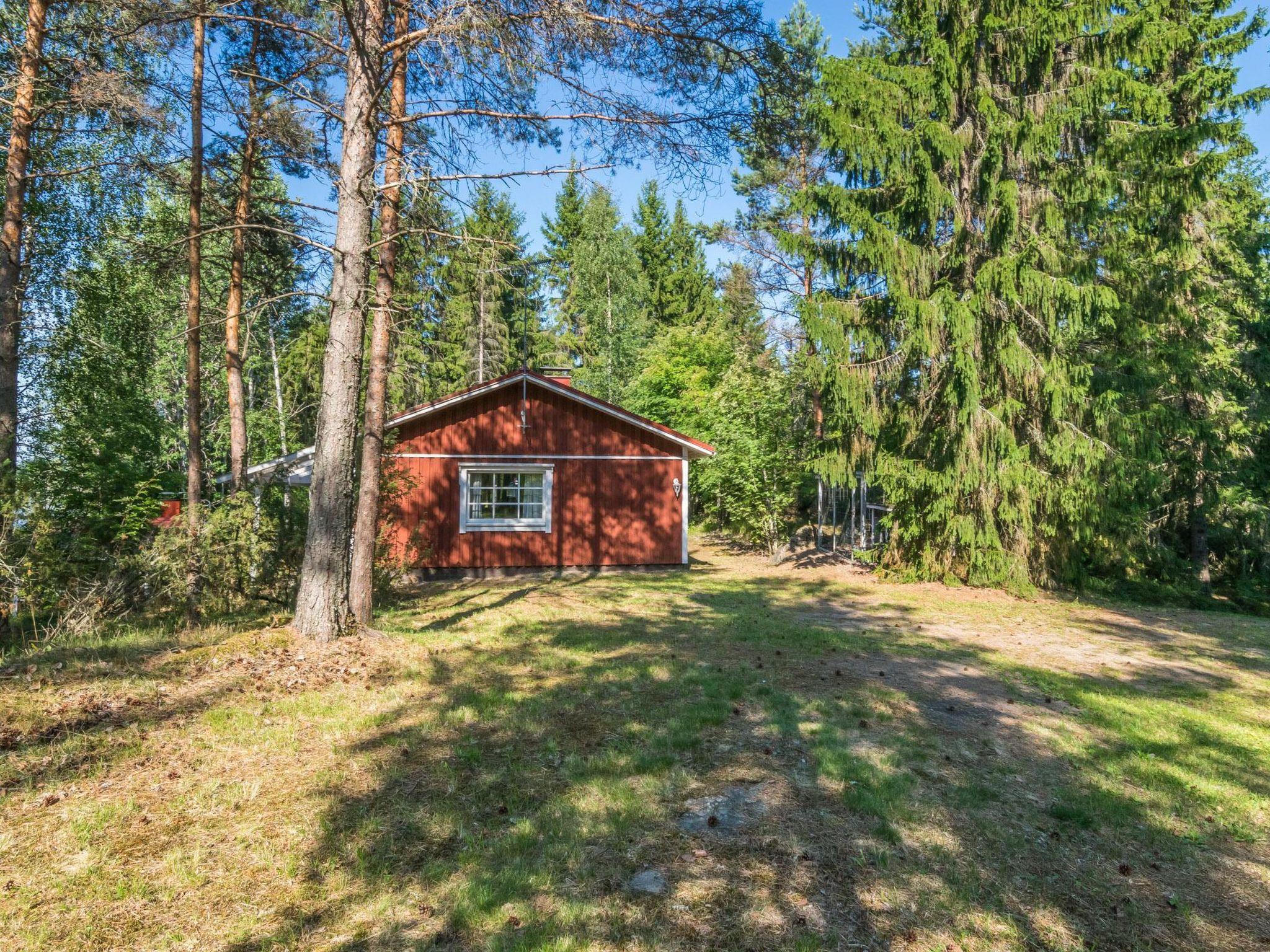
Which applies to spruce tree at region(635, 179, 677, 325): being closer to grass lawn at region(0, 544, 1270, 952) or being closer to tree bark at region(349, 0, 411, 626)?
tree bark at region(349, 0, 411, 626)

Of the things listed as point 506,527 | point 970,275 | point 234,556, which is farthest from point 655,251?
point 234,556

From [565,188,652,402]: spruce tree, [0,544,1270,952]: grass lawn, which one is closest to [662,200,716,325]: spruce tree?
[565,188,652,402]: spruce tree

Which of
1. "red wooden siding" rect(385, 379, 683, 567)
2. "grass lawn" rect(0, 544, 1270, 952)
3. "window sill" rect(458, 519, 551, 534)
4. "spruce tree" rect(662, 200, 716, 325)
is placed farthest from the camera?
"spruce tree" rect(662, 200, 716, 325)

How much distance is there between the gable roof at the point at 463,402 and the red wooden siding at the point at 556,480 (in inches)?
6.8

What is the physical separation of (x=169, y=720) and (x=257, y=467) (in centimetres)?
919

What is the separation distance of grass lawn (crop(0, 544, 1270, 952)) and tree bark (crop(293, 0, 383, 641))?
453mm

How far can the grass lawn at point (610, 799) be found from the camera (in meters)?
2.72

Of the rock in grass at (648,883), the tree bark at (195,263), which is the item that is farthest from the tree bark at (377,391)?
the rock in grass at (648,883)

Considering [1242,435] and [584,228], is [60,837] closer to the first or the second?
[1242,435]

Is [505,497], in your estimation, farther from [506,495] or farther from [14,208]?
[14,208]

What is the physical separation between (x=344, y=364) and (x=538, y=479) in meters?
8.51

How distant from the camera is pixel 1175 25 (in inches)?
453

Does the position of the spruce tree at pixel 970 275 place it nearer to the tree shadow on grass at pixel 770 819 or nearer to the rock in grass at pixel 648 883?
the tree shadow on grass at pixel 770 819

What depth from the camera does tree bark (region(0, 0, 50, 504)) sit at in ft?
25.7
